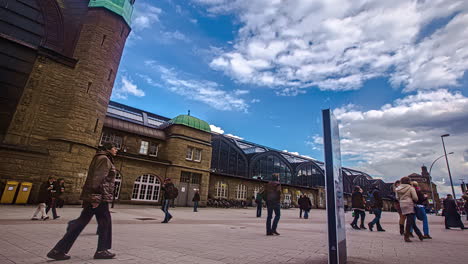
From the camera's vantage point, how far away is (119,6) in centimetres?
2081

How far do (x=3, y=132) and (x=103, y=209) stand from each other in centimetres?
1655

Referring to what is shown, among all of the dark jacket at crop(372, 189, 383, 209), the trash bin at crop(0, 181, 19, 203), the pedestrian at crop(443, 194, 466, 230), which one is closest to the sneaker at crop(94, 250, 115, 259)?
the dark jacket at crop(372, 189, 383, 209)

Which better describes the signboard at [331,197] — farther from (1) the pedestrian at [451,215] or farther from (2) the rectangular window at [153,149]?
(2) the rectangular window at [153,149]

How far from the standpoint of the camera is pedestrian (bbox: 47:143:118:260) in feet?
12.0

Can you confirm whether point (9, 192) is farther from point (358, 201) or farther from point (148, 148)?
point (358, 201)

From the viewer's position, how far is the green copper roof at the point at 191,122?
2616 cm

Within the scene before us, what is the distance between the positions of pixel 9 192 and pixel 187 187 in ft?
45.2

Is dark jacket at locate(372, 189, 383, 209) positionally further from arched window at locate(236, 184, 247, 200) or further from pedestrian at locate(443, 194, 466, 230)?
arched window at locate(236, 184, 247, 200)

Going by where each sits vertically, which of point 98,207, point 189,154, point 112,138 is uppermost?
point 112,138

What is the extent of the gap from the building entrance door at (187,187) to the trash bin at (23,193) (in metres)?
12.0

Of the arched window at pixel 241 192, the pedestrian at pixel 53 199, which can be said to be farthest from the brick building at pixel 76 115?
the pedestrian at pixel 53 199

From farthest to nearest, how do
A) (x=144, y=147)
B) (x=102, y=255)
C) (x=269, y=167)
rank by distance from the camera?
1. (x=269, y=167)
2. (x=144, y=147)
3. (x=102, y=255)

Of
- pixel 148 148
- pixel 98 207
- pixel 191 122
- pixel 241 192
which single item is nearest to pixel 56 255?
pixel 98 207

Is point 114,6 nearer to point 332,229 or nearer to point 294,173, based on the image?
point 332,229
